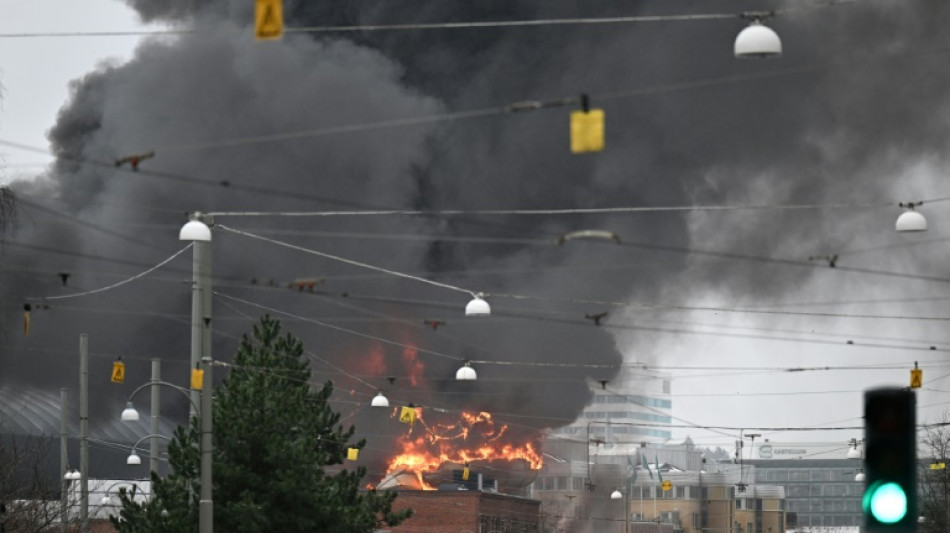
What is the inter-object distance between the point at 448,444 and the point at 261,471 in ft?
189

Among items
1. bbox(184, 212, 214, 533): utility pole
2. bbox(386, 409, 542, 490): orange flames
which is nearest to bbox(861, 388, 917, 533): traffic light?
bbox(184, 212, 214, 533): utility pole

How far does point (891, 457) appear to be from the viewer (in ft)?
37.4

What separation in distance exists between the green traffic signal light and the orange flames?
84.8 m

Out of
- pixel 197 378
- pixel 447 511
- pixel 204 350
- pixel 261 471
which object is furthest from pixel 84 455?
pixel 447 511

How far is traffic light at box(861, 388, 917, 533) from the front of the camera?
11.3 m

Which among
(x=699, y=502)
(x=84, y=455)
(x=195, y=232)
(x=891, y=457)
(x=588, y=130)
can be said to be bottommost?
(x=891, y=457)

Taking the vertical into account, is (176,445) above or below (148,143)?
below

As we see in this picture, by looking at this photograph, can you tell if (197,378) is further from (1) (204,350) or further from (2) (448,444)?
(2) (448,444)

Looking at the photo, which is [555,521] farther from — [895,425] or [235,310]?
[895,425]

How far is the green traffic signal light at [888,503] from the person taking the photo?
11211 millimetres

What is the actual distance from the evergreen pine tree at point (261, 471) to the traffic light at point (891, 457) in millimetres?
30757

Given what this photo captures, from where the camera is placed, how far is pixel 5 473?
49531 mm

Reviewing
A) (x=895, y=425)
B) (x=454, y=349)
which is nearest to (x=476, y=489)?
(x=454, y=349)

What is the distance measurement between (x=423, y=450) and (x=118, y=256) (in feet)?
71.6
